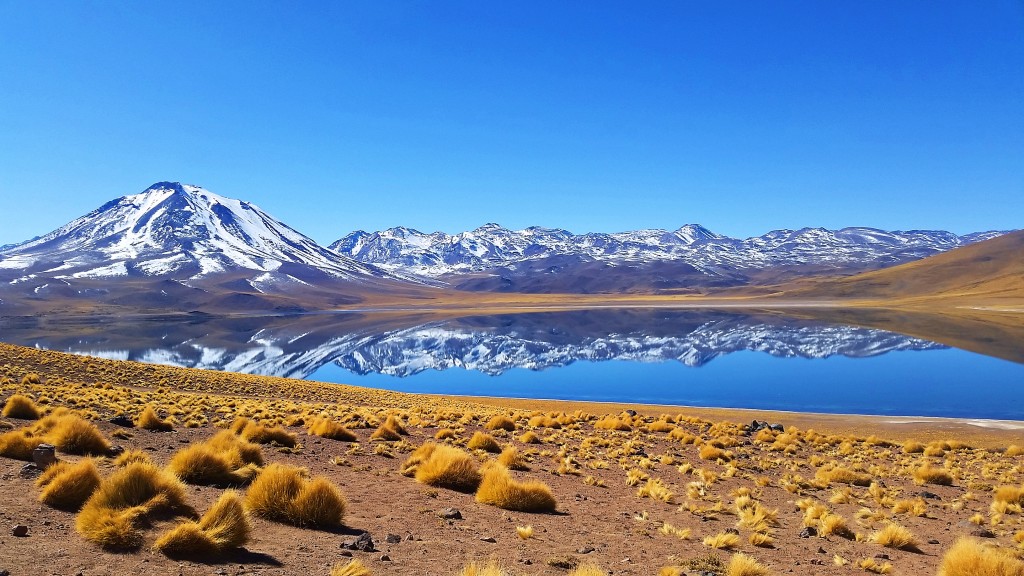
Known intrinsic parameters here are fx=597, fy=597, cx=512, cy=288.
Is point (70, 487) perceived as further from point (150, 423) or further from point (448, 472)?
point (150, 423)

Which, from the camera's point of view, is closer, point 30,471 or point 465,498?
point 30,471

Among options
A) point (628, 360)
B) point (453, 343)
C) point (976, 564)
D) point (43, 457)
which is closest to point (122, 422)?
point (43, 457)

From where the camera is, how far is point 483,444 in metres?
13.5

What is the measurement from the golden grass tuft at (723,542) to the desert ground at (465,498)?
0.03 m

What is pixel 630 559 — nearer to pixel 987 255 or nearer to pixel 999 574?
pixel 999 574

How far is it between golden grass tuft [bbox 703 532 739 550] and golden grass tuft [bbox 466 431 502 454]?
6586 millimetres

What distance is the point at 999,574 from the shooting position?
584cm

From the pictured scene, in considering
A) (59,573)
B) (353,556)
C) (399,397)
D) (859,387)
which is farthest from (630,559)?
(859,387)

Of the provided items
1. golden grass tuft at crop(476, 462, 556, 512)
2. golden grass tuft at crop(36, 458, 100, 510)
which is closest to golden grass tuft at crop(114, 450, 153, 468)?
golden grass tuft at crop(36, 458, 100, 510)

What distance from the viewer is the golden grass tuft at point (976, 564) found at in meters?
5.84

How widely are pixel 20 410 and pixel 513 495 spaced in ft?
31.6

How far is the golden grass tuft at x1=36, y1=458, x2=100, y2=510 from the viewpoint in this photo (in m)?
5.97

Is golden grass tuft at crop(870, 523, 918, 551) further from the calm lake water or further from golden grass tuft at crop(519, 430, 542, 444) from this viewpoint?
the calm lake water

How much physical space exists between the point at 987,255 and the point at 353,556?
211325 millimetres
